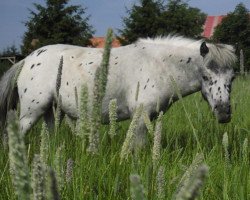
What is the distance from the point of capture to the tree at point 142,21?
4031 centimetres

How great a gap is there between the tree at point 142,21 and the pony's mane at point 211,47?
34800mm

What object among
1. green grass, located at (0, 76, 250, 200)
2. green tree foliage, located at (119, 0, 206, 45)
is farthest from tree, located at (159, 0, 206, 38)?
green grass, located at (0, 76, 250, 200)

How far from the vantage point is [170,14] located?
40469mm

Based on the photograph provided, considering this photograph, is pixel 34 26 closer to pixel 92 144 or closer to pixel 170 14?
pixel 170 14

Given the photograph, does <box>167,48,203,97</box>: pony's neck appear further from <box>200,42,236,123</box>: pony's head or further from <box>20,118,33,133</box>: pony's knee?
<box>20,118,33,133</box>: pony's knee

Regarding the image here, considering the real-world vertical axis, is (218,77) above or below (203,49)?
below

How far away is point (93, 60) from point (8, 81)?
1053mm

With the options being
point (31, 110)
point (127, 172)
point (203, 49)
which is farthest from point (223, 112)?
point (127, 172)

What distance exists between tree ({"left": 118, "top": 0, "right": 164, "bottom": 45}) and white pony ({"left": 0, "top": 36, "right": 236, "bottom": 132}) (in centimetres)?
3516

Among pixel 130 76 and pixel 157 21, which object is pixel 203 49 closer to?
pixel 130 76

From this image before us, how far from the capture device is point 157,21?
40.0 m

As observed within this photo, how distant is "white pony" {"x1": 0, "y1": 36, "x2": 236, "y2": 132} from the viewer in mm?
4816

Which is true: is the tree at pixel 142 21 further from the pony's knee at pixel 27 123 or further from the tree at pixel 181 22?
the pony's knee at pixel 27 123

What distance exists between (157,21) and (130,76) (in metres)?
35.8
